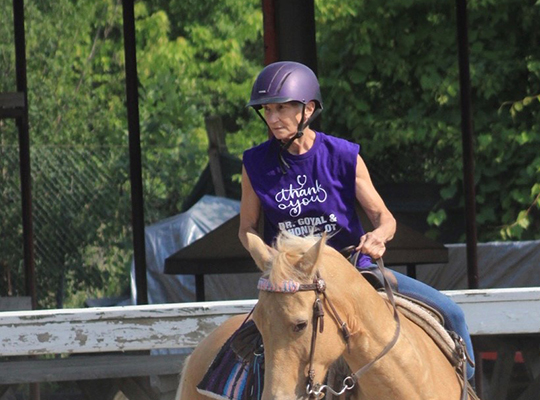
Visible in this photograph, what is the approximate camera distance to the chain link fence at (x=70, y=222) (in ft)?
38.7

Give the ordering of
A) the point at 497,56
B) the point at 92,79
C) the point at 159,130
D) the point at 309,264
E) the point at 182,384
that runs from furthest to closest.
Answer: the point at 92,79
the point at 159,130
the point at 497,56
the point at 182,384
the point at 309,264

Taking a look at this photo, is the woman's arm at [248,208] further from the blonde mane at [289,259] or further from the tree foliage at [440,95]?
the tree foliage at [440,95]

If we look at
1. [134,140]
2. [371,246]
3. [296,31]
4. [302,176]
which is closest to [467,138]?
[296,31]

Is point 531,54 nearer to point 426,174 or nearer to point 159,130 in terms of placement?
point 426,174

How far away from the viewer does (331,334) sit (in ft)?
10.3

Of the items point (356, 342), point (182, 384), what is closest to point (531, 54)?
point (182, 384)

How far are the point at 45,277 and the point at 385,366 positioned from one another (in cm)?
913

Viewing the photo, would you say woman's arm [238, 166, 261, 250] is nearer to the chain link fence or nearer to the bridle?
the bridle

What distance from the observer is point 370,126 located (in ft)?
40.9

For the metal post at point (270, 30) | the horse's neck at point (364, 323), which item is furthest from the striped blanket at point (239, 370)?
the metal post at point (270, 30)

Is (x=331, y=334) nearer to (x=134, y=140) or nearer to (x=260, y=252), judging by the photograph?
(x=260, y=252)

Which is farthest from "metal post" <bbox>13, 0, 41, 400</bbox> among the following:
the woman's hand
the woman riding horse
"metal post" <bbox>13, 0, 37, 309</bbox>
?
the woman's hand

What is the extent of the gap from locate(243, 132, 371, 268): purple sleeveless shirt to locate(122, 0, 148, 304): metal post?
3.68 metres

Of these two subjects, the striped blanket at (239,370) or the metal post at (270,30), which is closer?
the striped blanket at (239,370)
